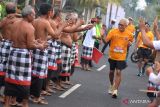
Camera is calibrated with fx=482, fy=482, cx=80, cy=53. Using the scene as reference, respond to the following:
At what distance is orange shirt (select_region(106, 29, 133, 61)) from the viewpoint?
11.1m

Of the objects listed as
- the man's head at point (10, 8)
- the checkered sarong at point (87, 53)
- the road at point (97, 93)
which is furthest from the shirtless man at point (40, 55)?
the checkered sarong at point (87, 53)

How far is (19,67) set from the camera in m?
8.11

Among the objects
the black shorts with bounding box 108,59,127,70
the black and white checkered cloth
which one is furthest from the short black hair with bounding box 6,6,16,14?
the black shorts with bounding box 108,59,127,70

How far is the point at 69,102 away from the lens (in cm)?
994

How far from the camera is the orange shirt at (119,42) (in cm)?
1108

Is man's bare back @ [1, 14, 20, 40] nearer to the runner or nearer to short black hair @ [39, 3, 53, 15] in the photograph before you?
short black hair @ [39, 3, 53, 15]

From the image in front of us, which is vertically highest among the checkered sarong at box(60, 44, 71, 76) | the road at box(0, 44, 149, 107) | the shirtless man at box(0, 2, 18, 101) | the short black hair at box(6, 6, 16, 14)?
the short black hair at box(6, 6, 16, 14)

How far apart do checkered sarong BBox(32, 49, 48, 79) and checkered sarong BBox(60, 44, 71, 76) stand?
7.15ft

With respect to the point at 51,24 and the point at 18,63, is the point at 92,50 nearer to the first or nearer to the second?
the point at 51,24

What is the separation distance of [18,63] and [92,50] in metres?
8.15

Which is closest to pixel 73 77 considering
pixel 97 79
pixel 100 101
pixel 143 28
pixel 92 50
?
pixel 97 79

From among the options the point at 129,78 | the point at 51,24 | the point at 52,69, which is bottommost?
the point at 129,78

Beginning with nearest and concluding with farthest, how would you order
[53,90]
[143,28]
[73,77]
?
[143,28]
[53,90]
[73,77]

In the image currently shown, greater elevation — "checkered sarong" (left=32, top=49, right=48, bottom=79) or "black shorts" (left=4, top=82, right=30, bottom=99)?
"checkered sarong" (left=32, top=49, right=48, bottom=79)
